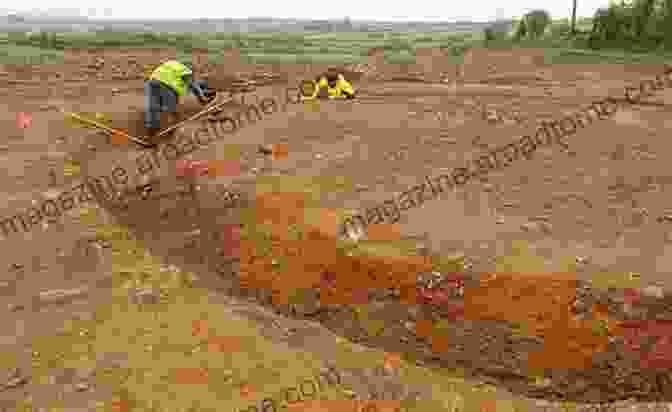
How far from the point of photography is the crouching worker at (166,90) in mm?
9203

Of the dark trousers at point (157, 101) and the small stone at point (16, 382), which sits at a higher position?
the dark trousers at point (157, 101)

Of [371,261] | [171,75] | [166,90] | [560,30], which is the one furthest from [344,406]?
[560,30]

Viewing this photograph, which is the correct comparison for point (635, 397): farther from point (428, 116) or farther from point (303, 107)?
point (303, 107)

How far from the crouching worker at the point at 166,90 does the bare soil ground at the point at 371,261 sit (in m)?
0.72

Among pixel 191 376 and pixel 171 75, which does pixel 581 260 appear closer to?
pixel 191 376

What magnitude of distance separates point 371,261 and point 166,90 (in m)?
5.84

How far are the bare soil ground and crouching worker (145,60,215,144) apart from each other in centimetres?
72

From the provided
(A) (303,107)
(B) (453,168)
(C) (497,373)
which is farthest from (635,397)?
(A) (303,107)

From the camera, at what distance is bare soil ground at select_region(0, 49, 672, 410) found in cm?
436

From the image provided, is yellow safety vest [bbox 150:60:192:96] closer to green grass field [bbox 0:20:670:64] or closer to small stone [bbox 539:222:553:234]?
small stone [bbox 539:222:553:234]

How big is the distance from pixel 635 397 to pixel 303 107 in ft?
25.4

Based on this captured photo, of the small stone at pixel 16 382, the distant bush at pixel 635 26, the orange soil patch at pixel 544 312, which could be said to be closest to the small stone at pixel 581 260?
the orange soil patch at pixel 544 312

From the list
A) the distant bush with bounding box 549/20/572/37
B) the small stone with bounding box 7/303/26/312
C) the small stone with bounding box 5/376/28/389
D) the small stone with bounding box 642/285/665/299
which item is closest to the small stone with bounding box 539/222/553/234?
the small stone with bounding box 642/285/665/299

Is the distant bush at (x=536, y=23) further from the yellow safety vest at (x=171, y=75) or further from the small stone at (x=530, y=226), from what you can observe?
the small stone at (x=530, y=226)
